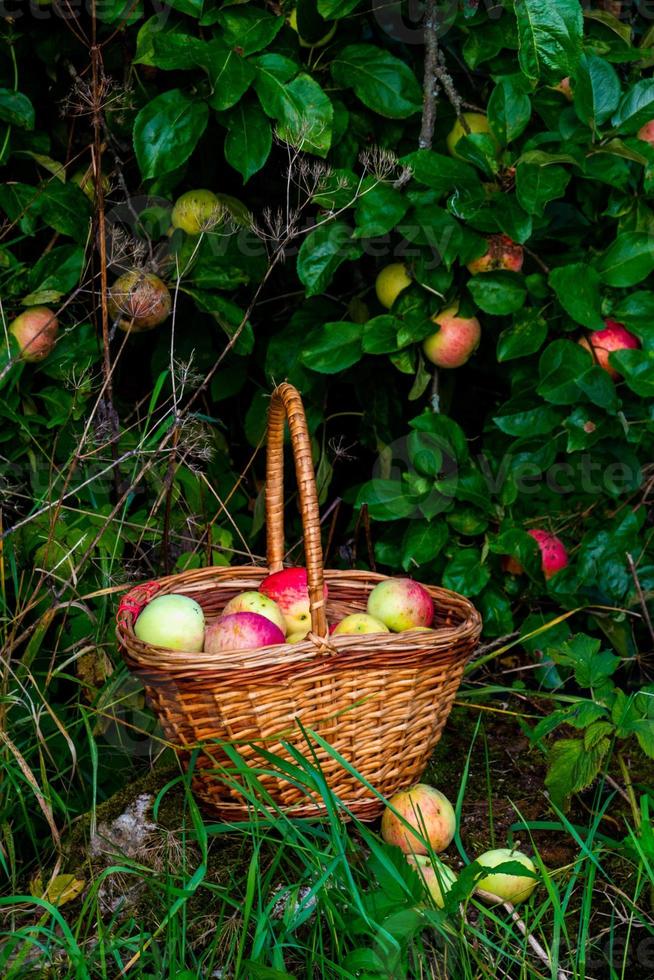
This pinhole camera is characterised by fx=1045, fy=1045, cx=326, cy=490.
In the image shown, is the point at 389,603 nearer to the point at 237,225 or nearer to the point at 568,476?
the point at 568,476

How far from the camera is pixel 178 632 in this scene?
148cm

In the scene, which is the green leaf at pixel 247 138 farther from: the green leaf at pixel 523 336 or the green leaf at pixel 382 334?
the green leaf at pixel 523 336

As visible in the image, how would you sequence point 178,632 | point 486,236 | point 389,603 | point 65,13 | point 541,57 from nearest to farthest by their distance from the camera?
point 541,57, point 178,632, point 389,603, point 486,236, point 65,13

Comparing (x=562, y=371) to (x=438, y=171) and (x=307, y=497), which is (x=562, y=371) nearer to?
(x=438, y=171)

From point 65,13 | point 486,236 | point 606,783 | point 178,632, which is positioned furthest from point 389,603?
point 65,13

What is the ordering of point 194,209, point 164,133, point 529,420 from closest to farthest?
point 164,133 → point 529,420 → point 194,209

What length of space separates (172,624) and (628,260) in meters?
0.98

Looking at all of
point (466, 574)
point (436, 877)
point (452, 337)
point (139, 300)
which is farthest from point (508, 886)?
point (139, 300)

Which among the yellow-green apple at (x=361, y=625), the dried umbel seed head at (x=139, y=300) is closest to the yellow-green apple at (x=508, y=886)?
the yellow-green apple at (x=361, y=625)

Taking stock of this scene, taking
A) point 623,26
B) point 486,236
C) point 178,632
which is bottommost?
point 178,632

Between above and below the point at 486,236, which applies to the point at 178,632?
below

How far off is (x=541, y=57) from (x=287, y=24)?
2.04 feet

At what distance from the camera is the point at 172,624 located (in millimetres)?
1479

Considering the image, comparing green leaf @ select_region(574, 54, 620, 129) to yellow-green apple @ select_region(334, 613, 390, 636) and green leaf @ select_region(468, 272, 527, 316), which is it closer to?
green leaf @ select_region(468, 272, 527, 316)
